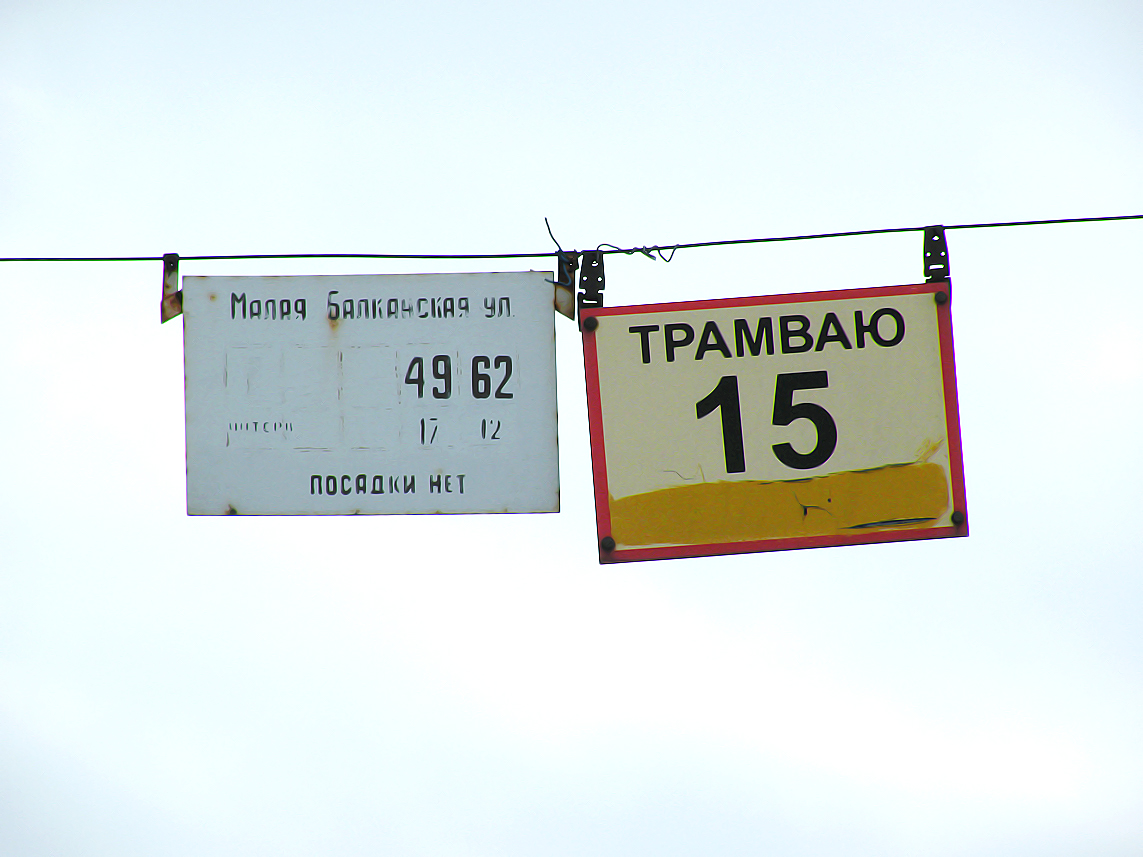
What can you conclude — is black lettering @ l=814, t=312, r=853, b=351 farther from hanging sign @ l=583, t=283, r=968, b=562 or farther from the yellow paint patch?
the yellow paint patch

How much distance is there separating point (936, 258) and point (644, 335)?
1.18 metres

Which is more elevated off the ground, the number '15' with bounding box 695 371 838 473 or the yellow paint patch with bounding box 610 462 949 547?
the number '15' with bounding box 695 371 838 473

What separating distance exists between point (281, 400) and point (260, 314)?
35cm

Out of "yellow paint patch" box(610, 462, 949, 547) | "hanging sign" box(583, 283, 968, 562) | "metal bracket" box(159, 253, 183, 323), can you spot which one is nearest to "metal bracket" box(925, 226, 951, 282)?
"hanging sign" box(583, 283, 968, 562)

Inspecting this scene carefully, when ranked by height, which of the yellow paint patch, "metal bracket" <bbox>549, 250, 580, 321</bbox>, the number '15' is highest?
"metal bracket" <bbox>549, 250, 580, 321</bbox>

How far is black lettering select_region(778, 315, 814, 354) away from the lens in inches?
193

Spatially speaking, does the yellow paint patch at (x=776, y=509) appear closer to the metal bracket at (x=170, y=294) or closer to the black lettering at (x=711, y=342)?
the black lettering at (x=711, y=342)

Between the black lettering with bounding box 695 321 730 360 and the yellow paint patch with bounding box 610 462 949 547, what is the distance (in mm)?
502

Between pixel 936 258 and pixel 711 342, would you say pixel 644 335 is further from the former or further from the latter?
pixel 936 258

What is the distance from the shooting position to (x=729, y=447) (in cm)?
487

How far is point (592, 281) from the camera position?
4957 mm

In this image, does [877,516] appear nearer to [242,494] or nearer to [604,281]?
[604,281]

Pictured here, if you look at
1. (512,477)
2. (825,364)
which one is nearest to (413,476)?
(512,477)

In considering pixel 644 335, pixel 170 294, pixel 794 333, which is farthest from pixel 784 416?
pixel 170 294
